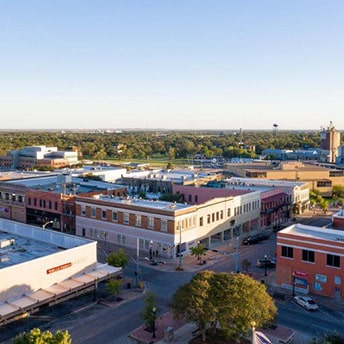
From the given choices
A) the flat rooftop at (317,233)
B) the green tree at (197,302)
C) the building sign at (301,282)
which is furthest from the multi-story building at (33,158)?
the green tree at (197,302)

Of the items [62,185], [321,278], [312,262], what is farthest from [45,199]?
[321,278]

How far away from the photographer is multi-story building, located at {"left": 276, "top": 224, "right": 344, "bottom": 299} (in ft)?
143

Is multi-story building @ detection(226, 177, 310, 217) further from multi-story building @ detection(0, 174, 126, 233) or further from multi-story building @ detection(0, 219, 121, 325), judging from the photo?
multi-story building @ detection(0, 219, 121, 325)

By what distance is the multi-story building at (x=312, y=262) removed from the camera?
43719mm

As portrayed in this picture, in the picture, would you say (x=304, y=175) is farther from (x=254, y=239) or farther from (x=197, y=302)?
(x=197, y=302)

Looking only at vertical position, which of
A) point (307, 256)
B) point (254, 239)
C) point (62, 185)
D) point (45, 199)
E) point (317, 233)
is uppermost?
point (62, 185)

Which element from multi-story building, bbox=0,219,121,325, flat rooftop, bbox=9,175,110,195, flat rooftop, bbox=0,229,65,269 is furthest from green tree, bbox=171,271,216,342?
flat rooftop, bbox=9,175,110,195

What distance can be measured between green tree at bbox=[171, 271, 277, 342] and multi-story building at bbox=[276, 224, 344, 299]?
14364 mm

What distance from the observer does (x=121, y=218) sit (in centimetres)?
6203

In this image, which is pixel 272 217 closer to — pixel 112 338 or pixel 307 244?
pixel 307 244

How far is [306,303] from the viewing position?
41188mm

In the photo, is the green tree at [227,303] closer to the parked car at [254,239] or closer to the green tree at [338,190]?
the parked car at [254,239]

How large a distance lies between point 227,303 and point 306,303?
44.1ft

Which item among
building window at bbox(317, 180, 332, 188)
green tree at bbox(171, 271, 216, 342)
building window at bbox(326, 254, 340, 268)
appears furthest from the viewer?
building window at bbox(317, 180, 332, 188)
